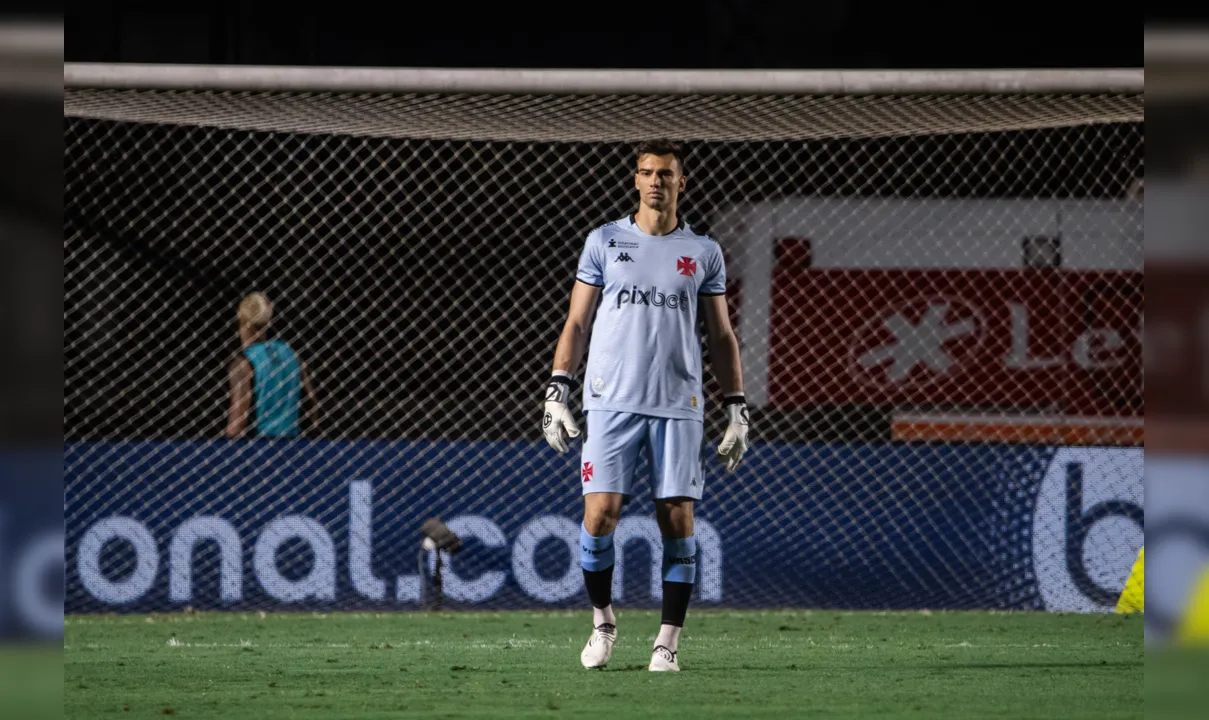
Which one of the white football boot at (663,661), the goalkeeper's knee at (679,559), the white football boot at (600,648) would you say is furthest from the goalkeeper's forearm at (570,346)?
the white football boot at (663,661)

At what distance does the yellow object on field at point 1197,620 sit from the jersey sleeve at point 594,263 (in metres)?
3.68

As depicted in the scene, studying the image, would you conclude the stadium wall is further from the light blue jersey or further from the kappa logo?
the light blue jersey

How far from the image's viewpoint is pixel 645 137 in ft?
31.3

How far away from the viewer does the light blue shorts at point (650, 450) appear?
6.06 m

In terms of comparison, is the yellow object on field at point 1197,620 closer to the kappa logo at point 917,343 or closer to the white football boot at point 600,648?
the white football boot at point 600,648

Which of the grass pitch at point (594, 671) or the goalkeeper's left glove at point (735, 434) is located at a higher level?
the goalkeeper's left glove at point (735, 434)

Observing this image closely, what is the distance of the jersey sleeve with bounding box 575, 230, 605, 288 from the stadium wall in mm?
3347

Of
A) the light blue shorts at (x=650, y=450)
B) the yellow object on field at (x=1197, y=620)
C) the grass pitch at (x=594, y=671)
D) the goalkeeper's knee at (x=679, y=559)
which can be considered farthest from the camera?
the goalkeeper's knee at (x=679, y=559)

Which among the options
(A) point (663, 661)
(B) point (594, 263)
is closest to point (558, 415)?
(B) point (594, 263)

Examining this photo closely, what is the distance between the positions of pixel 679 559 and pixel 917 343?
4.74 metres

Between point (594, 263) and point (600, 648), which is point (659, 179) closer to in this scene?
point (594, 263)

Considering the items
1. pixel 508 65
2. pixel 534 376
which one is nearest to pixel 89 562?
pixel 534 376

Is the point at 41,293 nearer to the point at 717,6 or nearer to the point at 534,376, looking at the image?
the point at 534,376

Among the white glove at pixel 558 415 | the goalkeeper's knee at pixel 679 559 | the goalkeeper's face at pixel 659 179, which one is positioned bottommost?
the goalkeeper's knee at pixel 679 559
